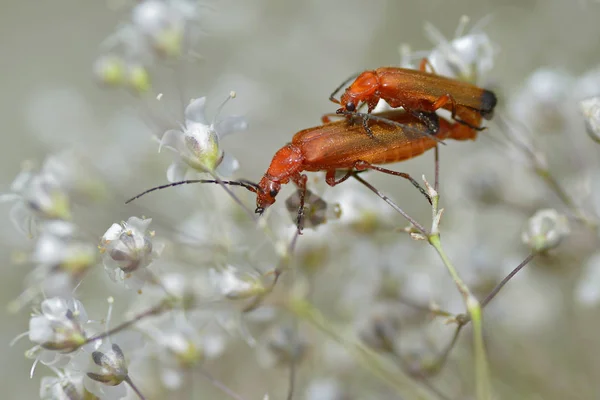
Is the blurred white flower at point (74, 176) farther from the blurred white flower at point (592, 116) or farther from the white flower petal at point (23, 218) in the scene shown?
the blurred white flower at point (592, 116)

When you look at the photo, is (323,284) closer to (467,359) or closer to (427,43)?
(467,359)

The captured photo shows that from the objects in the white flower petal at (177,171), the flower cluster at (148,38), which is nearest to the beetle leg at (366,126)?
the white flower petal at (177,171)

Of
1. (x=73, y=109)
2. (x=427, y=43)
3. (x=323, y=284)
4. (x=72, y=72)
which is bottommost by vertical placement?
(x=323, y=284)

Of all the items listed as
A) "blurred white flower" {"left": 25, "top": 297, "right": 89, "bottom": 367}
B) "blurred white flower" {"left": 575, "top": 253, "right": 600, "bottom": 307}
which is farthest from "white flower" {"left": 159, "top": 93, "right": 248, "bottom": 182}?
"blurred white flower" {"left": 575, "top": 253, "right": 600, "bottom": 307}

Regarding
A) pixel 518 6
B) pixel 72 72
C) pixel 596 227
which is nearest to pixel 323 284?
pixel 596 227

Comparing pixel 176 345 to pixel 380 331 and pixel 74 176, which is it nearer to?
pixel 380 331

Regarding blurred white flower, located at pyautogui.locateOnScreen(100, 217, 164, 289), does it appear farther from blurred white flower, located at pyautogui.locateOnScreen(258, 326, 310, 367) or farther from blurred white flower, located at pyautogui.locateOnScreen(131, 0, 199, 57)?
blurred white flower, located at pyautogui.locateOnScreen(131, 0, 199, 57)

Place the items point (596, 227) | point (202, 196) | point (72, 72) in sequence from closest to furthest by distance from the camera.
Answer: point (596, 227)
point (202, 196)
point (72, 72)
